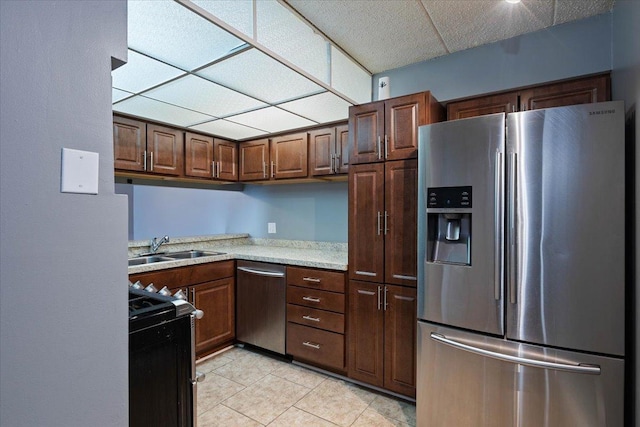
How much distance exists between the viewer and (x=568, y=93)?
1996 mm

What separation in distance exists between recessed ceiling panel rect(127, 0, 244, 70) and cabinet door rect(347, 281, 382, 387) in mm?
1745

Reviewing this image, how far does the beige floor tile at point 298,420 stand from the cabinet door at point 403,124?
175cm

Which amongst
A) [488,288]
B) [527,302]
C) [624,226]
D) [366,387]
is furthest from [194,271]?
[624,226]

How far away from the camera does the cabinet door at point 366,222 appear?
7.27ft

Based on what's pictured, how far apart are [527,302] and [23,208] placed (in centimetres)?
188

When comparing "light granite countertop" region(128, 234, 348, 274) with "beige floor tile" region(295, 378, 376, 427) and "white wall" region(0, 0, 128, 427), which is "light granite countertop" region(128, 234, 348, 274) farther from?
"white wall" region(0, 0, 128, 427)

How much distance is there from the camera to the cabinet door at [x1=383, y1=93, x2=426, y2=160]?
2094 millimetres

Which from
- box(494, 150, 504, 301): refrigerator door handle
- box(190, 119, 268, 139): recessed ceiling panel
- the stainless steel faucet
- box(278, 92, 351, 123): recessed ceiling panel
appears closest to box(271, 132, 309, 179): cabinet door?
box(190, 119, 268, 139): recessed ceiling panel

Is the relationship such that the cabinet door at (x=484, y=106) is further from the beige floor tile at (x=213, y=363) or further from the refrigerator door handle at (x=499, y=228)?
the beige floor tile at (x=213, y=363)

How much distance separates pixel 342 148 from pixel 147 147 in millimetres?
1729

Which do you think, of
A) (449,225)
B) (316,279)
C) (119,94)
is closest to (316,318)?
(316,279)

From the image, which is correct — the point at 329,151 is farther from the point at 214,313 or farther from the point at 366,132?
the point at 214,313

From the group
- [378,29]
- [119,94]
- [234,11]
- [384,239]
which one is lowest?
[384,239]

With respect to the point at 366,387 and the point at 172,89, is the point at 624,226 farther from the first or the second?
the point at 172,89
